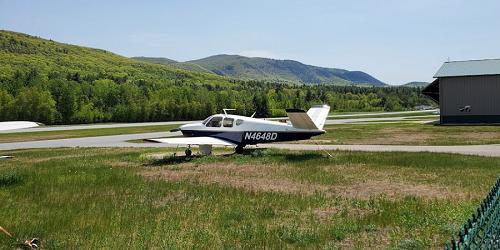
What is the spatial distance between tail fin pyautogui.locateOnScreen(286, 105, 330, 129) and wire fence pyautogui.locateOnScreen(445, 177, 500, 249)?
15.0 metres

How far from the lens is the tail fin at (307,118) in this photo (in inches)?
896

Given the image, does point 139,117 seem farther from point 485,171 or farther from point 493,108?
point 485,171

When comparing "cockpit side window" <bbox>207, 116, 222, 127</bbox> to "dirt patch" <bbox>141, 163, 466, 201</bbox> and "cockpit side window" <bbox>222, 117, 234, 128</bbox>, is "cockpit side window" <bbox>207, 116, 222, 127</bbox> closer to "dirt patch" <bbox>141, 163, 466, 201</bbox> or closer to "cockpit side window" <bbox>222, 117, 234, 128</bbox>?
"cockpit side window" <bbox>222, 117, 234, 128</bbox>

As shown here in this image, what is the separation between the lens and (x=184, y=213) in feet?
36.2

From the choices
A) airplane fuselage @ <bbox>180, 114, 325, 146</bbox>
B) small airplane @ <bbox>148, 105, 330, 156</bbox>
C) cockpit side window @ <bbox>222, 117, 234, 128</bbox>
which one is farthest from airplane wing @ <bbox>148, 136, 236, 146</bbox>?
cockpit side window @ <bbox>222, 117, 234, 128</bbox>

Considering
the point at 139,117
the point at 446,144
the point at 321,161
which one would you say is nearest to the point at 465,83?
the point at 446,144

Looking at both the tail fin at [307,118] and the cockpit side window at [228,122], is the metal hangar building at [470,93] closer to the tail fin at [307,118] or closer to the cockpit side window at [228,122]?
the tail fin at [307,118]

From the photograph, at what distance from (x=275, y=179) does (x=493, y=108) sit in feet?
145

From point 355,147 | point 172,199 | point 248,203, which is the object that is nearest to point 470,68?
point 355,147

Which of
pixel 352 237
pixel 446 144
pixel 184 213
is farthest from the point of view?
pixel 446 144

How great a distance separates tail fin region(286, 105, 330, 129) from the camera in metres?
22.8

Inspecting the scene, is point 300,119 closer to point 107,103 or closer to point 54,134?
point 54,134

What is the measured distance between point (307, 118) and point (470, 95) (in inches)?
1475

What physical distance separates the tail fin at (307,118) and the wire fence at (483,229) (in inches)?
591
